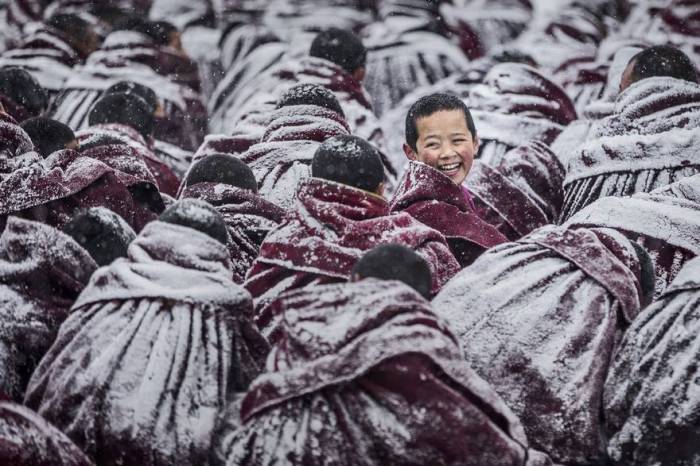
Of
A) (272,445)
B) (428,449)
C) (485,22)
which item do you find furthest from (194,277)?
(485,22)

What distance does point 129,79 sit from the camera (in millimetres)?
5352

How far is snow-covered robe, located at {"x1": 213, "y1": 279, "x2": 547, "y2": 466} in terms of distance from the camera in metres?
1.97

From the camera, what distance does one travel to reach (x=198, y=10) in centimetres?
766

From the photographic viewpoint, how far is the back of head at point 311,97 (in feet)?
12.6

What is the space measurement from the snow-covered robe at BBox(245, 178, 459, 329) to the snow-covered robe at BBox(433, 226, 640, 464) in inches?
7.6

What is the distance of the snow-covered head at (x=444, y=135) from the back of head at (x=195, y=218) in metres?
1.01

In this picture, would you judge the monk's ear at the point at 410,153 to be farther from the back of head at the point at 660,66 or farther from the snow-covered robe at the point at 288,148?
the back of head at the point at 660,66

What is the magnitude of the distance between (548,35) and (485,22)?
616 millimetres

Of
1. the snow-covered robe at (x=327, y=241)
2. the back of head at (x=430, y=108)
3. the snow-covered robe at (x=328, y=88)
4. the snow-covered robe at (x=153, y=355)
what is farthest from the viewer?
the snow-covered robe at (x=328, y=88)

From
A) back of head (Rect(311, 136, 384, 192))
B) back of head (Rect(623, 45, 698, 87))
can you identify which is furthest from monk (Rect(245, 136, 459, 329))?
back of head (Rect(623, 45, 698, 87))

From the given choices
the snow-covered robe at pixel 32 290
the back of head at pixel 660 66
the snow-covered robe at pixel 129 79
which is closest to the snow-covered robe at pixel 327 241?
the snow-covered robe at pixel 32 290

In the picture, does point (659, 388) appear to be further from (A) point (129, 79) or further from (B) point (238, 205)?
(A) point (129, 79)

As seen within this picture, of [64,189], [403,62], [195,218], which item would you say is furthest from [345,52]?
[195,218]

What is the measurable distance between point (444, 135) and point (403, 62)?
2.99 metres
